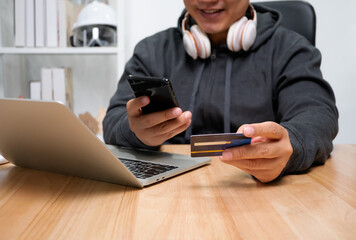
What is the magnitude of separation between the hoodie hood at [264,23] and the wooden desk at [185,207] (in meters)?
0.58

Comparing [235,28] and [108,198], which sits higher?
[235,28]

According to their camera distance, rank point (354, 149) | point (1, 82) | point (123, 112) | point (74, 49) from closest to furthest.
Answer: point (354, 149) < point (123, 112) < point (74, 49) < point (1, 82)

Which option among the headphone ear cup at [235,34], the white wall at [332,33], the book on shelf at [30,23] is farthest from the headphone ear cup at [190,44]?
the book on shelf at [30,23]

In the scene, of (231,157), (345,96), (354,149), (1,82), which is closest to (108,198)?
(231,157)

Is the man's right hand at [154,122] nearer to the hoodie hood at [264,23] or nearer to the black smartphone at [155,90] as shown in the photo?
the black smartphone at [155,90]

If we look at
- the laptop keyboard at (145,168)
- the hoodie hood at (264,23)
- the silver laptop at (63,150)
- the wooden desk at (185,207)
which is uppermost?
the hoodie hood at (264,23)

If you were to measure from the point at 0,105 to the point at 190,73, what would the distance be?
2.42 ft

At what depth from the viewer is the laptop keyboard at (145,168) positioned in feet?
2.11

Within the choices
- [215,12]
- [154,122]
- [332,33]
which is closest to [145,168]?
[154,122]

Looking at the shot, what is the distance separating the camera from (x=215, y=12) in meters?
1.14

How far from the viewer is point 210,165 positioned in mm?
755

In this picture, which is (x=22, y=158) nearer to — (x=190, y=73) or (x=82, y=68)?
(x=190, y=73)

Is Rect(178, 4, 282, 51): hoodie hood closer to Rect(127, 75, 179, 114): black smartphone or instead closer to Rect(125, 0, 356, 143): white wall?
Rect(127, 75, 179, 114): black smartphone

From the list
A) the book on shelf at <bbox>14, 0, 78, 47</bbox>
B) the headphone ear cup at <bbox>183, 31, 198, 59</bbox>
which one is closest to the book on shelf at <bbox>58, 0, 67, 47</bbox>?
the book on shelf at <bbox>14, 0, 78, 47</bbox>
